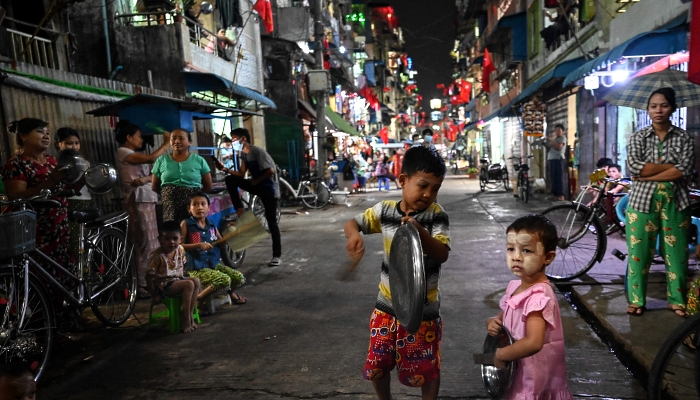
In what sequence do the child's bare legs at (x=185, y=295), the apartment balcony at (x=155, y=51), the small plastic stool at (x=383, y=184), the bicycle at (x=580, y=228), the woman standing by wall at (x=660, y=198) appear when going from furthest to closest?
the small plastic stool at (x=383, y=184) < the apartment balcony at (x=155, y=51) < the bicycle at (x=580, y=228) < the child's bare legs at (x=185, y=295) < the woman standing by wall at (x=660, y=198)

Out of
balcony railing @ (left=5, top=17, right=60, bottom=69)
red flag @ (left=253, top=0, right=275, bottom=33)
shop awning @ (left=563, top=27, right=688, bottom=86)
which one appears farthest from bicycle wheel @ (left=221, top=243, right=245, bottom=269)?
red flag @ (left=253, top=0, right=275, bottom=33)

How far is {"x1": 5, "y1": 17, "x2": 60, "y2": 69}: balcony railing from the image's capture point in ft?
25.4

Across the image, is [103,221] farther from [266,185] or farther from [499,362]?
[499,362]

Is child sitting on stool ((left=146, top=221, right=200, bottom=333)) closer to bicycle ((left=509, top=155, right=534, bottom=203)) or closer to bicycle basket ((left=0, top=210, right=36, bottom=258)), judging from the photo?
bicycle basket ((left=0, top=210, right=36, bottom=258))

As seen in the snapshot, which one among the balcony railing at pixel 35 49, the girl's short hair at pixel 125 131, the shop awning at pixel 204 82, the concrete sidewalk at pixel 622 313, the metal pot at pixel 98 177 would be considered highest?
the balcony railing at pixel 35 49

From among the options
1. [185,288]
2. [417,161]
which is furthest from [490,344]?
[185,288]

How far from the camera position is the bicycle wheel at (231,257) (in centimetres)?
660

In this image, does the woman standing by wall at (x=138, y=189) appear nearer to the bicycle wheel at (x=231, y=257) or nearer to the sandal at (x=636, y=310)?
the bicycle wheel at (x=231, y=257)

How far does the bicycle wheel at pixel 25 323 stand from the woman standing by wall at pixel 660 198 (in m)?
4.95

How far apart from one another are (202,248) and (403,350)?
114 inches

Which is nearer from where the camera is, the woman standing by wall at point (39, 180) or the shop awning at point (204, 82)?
the woman standing by wall at point (39, 180)

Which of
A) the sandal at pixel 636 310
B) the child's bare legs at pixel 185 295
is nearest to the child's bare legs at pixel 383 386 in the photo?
the child's bare legs at pixel 185 295

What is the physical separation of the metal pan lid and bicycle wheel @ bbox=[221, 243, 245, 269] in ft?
15.0

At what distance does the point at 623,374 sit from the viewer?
11.2 ft
